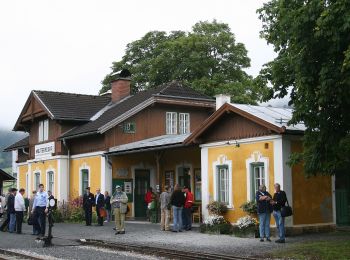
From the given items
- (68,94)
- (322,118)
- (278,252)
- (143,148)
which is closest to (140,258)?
(278,252)

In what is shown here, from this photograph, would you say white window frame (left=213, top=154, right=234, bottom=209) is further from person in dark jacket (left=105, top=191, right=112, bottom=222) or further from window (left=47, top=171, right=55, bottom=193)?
window (left=47, top=171, right=55, bottom=193)

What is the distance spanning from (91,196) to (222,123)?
7.08 m

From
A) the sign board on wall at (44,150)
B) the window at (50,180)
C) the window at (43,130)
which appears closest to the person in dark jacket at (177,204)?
the sign board on wall at (44,150)

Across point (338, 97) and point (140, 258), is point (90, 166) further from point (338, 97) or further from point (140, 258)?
point (338, 97)

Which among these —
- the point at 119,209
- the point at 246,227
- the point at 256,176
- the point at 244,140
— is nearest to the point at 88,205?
the point at 119,209

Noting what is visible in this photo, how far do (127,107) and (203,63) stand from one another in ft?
45.0

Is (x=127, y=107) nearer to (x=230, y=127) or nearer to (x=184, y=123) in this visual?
(x=184, y=123)

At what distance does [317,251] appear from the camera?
1386 cm

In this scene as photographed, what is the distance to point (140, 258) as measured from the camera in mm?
13938

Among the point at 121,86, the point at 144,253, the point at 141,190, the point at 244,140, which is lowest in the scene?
the point at 144,253

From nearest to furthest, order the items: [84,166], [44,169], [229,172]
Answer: [229,172], [84,166], [44,169]

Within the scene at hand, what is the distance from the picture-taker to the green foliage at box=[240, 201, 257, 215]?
62.5ft

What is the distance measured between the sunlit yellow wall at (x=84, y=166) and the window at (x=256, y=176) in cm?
1040

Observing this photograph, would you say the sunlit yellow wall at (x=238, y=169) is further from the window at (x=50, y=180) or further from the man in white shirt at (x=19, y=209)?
the window at (x=50, y=180)
